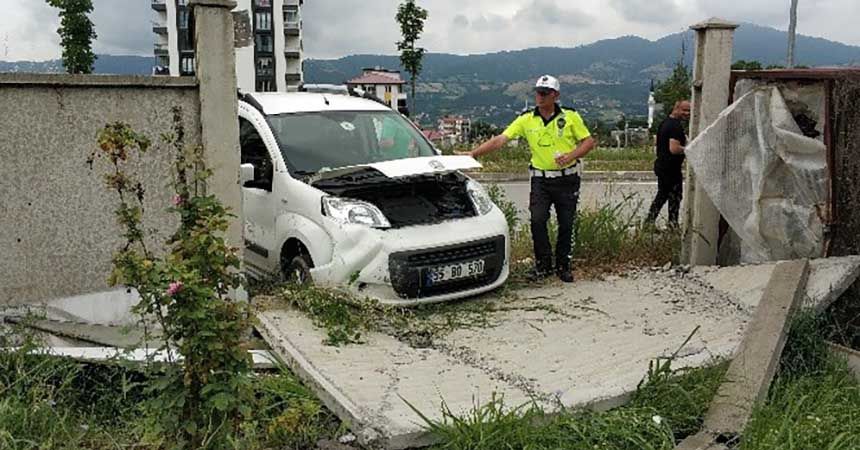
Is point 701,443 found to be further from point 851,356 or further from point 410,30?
point 410,30

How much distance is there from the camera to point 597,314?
238 inches

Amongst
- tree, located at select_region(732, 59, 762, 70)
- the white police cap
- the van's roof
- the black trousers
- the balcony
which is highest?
the balcony

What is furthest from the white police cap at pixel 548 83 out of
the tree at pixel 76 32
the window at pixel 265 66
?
the window at pixel 265 66

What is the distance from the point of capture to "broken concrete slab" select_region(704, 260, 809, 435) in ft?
13.3

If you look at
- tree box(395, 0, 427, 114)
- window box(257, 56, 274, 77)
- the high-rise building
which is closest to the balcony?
the high-rise building

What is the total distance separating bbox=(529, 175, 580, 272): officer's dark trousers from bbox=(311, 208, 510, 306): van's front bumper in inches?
41.1

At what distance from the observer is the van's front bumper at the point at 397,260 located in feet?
18.9

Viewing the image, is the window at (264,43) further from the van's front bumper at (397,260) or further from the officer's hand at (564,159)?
the van's front bumper at (397,260)

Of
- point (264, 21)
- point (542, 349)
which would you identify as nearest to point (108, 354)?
point (542, 349)

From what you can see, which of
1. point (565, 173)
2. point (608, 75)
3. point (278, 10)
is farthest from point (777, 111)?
point (608, 75)

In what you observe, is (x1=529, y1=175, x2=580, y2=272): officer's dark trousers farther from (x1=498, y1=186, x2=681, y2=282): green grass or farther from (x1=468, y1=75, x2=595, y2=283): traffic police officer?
(x1=498, y1=186, x2=681, y2=282): green grass

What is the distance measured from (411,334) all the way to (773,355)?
2.31 meters

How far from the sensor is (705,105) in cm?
703

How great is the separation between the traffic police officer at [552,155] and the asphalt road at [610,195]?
4.84ft
